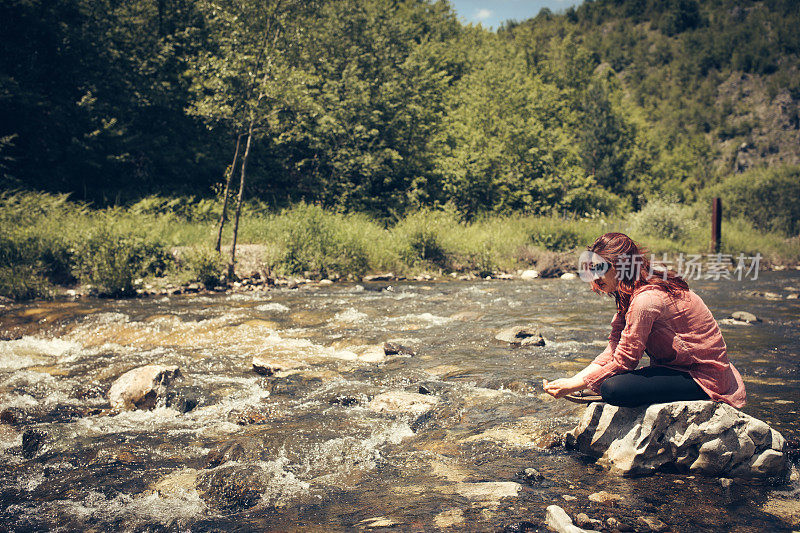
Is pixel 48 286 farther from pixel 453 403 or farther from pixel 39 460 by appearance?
pixel 453 403

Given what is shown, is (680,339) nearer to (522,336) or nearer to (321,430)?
(321,430)

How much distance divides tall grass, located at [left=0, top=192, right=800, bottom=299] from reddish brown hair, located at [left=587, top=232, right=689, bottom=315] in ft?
40.2

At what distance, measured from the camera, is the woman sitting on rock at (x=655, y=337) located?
3807 millimetres

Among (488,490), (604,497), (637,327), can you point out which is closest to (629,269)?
(637,327)

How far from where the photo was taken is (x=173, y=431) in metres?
5.21

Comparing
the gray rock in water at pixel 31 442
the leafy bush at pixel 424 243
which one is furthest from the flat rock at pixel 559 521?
the leafy bush at pixel 424 243

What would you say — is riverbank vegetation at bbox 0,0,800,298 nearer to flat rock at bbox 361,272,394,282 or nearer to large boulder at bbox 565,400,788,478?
flat rock at bbox 361,272,394,282

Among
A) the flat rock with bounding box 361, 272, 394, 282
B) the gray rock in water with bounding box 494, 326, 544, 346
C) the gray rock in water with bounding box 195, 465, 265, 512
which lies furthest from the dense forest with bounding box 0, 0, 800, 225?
the gray rock in water with bounding box 195, 465, 265, 512

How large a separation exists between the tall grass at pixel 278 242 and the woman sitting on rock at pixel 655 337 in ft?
40.1

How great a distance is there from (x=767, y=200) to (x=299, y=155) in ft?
89.5

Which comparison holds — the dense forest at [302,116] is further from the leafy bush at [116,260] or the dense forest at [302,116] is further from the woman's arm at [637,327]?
the woman's arm at [637,327]

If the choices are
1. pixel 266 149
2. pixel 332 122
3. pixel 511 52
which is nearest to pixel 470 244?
pixel 332 122

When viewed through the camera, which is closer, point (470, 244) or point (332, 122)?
point (470, 244)

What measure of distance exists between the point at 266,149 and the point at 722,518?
89.8 feet
